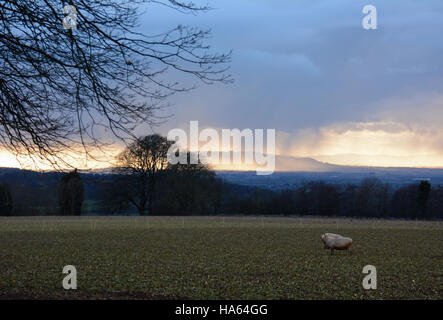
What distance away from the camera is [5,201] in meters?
61.4

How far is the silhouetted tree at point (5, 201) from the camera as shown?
61.3 m

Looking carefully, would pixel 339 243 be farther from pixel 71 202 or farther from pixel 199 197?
pixel 71 202

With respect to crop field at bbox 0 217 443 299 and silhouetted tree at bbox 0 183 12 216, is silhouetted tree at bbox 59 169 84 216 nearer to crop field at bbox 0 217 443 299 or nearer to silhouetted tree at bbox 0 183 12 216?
silhouetted tree at bbox 0 183 12 216

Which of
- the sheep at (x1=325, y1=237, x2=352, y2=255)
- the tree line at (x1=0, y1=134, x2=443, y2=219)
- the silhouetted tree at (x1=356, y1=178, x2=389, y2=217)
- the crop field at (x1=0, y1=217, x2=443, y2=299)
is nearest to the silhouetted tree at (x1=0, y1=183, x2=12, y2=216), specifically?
the tree line at (x1=0, y1=134, x2=443, y2=219)

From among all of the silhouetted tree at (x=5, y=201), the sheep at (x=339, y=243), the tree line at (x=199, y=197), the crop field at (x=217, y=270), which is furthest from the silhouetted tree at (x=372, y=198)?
the sheep at (x=339, y=243)

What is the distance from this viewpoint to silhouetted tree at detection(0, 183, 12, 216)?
2414 inches

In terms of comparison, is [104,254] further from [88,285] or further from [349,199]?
[349,199]

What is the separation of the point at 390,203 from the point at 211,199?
28.4 meters

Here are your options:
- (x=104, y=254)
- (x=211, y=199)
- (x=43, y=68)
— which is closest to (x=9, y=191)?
(x=211, y=199)

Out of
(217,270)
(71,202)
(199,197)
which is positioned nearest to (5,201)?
(71,202)

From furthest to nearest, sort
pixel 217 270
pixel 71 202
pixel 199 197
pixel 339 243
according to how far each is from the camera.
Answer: pixel 71 202 < pixel 199 197 < pixel 339 243 < pixel 217 270

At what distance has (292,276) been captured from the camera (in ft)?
47.2

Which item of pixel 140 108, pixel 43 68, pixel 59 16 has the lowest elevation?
pixel 140 108

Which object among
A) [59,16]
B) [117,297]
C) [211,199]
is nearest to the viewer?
[59,16]
